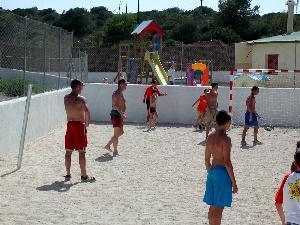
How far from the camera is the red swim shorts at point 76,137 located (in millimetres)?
10781

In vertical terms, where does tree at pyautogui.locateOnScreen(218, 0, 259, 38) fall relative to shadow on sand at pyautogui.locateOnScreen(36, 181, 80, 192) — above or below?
above

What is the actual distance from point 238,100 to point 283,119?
1.50 metres

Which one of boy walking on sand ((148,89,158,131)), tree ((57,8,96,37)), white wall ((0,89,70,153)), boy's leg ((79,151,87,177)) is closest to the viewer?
boy's leg ((79,151,87,177))

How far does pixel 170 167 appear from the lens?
12.6m

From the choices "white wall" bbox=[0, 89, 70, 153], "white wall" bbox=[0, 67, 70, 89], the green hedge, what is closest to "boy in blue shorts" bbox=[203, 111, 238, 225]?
"white wall" bbox=[0, 89, 70, 153]

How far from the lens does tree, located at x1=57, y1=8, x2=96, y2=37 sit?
84.6 metres

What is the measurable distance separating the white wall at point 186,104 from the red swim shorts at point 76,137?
34.2ft

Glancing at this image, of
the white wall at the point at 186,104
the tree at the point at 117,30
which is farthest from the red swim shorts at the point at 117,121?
the tree at the point at 117,30

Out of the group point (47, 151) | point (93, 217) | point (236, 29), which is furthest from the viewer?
point (236, 29)

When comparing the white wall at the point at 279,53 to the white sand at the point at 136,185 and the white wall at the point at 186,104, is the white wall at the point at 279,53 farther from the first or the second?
the white sand at the point at 136,185

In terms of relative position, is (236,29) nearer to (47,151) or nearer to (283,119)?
(283,119)

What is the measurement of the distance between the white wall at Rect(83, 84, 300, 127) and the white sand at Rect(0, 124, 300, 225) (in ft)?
13.4

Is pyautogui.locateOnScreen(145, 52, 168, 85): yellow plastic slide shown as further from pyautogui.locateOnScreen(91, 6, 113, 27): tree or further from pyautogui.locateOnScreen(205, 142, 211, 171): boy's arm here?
pyautogui.locateOnScreen(91, 6, 113, 27): tree

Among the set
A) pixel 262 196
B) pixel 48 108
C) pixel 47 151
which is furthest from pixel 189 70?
pixel 262 196
